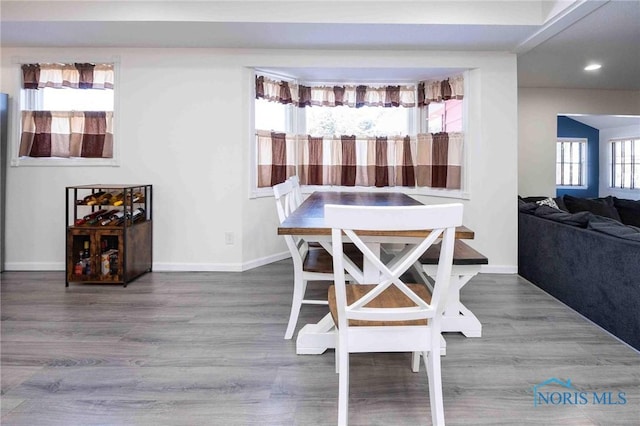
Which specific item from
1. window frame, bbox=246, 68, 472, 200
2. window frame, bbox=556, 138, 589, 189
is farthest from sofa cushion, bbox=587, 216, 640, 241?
window frame, bbox=556, 138, 589, 189

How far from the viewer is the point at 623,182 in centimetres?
747

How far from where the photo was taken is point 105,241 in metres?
3.60

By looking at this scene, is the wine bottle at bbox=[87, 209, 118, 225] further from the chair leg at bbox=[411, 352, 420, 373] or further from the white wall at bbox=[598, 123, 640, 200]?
the white wall at bbox=[598, 123, 640, 200]

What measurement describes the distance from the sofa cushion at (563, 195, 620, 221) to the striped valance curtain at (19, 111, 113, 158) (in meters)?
5.14

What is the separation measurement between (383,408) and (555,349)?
118cm

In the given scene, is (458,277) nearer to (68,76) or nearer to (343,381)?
(343,381)

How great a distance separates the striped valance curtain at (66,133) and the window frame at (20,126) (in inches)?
2.0

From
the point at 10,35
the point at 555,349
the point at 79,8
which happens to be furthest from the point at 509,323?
the point at 10,35

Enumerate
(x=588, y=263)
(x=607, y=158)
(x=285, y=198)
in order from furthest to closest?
(x=607, y=158), (x=285, y=198), (x=588, y=263)

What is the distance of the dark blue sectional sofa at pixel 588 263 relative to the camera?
2.31 m

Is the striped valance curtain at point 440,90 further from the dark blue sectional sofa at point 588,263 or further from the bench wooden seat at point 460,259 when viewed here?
the bench wooden seat at point 460,259

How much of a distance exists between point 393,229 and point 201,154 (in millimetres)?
3105

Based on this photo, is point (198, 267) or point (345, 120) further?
point (345, 120)

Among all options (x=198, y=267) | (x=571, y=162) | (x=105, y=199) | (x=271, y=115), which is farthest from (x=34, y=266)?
(x=571, y=162)
